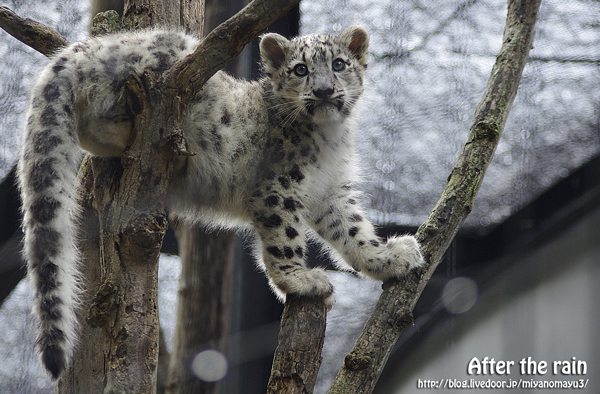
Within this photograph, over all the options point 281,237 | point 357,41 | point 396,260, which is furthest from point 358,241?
point 357,41

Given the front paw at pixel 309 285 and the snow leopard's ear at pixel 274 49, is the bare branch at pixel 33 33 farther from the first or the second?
the front paw at pixel 309 285

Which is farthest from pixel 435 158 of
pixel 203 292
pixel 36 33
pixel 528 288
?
pixel 36 33

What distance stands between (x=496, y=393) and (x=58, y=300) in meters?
3.31

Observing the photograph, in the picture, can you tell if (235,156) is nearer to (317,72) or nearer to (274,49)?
(317,72)

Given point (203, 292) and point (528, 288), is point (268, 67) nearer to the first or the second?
point (203, 292)

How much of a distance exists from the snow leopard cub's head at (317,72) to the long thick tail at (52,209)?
4.17 ft

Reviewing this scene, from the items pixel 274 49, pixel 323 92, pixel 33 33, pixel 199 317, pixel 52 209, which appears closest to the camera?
pixel 52 209

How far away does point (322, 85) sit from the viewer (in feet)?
10.7

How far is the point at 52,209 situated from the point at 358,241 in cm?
182

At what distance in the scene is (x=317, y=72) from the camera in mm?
3346

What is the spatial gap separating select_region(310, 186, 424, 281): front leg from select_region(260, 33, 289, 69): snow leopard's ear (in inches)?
37.2

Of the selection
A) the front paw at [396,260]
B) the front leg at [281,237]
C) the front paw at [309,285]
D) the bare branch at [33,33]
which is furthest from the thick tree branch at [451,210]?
the bare branch at [33,33]

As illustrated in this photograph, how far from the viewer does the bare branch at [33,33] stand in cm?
275

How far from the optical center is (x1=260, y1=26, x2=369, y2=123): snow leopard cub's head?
130 inches
